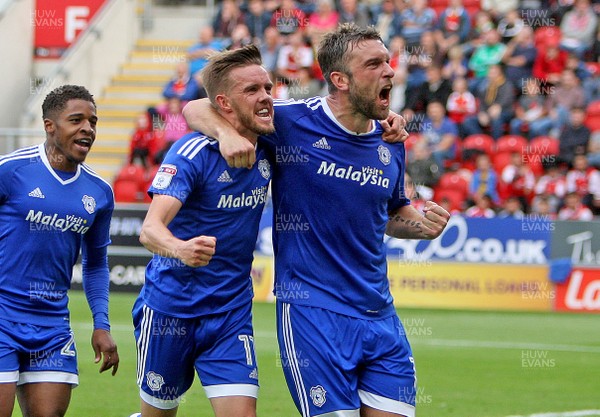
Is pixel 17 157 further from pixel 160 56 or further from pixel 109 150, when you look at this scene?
pixel 160 56

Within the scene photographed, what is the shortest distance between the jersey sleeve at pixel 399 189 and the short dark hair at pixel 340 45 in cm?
53

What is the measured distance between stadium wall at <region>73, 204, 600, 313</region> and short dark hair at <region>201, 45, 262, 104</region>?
37.6 feet

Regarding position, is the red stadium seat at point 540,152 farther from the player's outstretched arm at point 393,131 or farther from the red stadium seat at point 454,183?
the player's outstretched arm at point 393,131

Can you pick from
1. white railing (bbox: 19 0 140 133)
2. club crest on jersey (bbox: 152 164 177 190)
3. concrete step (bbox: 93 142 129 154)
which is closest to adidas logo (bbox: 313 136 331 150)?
club crest on jersey (bbox: 152 164 177 190)

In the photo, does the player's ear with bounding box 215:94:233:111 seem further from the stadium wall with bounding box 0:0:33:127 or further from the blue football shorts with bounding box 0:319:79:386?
the stadium wall with bounding box 0:0:33:127

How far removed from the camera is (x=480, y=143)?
65.6 ft

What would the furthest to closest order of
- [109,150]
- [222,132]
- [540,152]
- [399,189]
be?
[109,150] < [540,152] < [399,189] < [222,132]

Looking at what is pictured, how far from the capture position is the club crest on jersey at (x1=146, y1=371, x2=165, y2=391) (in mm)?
6543

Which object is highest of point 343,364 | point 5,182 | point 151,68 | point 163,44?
point 163,44

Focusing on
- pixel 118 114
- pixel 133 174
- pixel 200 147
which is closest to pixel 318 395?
pixel 200 147

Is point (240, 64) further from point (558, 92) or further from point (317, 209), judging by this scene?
point (558, 92)

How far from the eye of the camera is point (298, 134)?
6.43 m

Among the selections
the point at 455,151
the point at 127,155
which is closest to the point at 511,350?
the point at 455,151

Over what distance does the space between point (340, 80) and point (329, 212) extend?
2.36 ft
